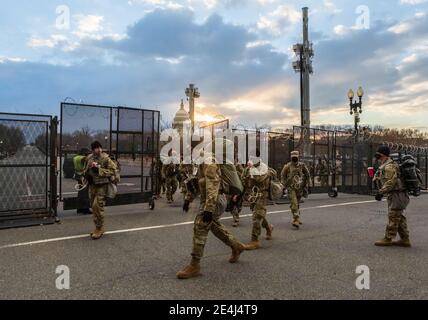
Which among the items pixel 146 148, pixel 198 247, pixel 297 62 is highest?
pixel 297 62

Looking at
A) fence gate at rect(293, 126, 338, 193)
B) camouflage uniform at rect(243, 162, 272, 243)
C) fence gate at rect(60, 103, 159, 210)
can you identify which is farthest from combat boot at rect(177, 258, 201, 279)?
fence gate at rect(293, 126, 338, 193)

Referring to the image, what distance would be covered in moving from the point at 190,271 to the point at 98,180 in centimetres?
333

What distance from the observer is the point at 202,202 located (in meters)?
5.32

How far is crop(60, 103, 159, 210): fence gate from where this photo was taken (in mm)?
9586

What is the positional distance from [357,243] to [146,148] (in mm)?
6272

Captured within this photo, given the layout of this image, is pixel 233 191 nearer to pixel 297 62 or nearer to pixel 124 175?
pixel 124 175

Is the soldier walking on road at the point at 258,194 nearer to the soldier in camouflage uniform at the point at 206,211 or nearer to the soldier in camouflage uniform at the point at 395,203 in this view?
the soldier in camouflage uniform at the point at 206,211

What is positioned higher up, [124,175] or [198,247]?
[124,175]

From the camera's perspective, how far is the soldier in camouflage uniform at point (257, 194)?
6.96 metres

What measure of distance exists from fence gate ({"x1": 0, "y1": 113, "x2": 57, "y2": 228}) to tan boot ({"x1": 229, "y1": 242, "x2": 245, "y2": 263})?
506 centimetres

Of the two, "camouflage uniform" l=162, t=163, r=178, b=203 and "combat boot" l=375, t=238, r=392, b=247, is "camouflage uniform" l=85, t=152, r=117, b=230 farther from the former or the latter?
"camouflage uniform" l=162, t=163, r=178, b=203
